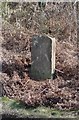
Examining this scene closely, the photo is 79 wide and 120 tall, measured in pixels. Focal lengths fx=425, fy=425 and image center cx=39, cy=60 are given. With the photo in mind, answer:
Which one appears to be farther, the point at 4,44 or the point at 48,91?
the point at 4,44

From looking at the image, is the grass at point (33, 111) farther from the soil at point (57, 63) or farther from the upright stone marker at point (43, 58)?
the upright stone marker at point (43, 58)

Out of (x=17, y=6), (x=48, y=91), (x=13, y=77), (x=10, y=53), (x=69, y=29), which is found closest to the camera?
(x=48, y=91)

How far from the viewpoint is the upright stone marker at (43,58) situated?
5.04 meters

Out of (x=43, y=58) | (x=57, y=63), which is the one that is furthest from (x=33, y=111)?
(x=57, y=63)

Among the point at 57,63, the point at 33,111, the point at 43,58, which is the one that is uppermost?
the point at 43,58

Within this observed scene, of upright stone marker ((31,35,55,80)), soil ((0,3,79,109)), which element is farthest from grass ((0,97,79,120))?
upright stone marker ((31,35,55,80))

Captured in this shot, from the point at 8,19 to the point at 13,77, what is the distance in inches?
58.9

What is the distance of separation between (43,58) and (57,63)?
0.32 meters

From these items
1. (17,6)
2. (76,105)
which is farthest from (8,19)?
(76,105)

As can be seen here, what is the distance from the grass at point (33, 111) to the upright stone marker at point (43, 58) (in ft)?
2.41

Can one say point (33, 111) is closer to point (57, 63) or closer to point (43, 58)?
point (43, 58)

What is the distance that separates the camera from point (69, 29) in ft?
19.5

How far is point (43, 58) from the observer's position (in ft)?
16.5

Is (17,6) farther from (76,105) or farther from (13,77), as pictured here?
(76,105)
